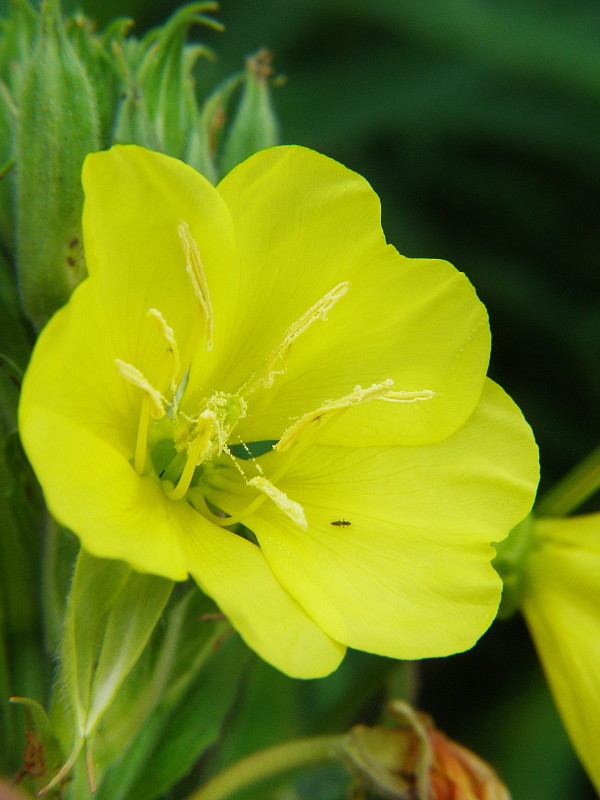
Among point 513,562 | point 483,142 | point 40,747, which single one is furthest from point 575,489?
point 483,142

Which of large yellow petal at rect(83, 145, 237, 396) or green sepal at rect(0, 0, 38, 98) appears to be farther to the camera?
green sepal at rect(0, 0, 38, 98)

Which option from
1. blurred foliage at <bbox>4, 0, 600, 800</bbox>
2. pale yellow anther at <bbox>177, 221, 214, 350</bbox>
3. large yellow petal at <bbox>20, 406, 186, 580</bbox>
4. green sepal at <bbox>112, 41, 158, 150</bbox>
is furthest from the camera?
blurred foliage at <bbox>4, 0, 600, 800</bbox>

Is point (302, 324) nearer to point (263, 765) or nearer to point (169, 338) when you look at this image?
point (169, 338)

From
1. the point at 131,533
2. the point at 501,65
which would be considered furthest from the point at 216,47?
the point at 131,533

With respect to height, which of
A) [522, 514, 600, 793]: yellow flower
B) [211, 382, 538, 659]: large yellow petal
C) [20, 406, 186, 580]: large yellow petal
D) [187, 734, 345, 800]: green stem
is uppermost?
[20, 406, 186, 580]: large yellow petal

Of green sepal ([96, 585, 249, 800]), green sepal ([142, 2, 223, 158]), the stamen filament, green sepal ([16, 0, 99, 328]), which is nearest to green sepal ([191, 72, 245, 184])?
green sepal ([142, 2, 223, 158])

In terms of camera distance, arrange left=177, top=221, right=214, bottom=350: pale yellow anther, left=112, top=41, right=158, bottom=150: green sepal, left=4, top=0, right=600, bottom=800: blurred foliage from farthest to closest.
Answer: left=4, top=0, right=600, bottom=800: blurred foliage, left=112, top=41, right=158, bottom=150: green sepal, left=177, top=221, right=214, bottom=350: pale yellow anther

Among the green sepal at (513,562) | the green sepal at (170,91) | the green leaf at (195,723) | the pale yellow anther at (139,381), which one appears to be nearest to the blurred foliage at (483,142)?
the green sepal at (513,562)

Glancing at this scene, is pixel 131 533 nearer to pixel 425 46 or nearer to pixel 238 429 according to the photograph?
pixel 238 429

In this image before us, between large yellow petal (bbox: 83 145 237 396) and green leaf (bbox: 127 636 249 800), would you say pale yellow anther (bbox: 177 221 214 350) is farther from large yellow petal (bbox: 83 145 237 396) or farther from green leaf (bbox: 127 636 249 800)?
green leaf (bbox: 127 636 249 800)
